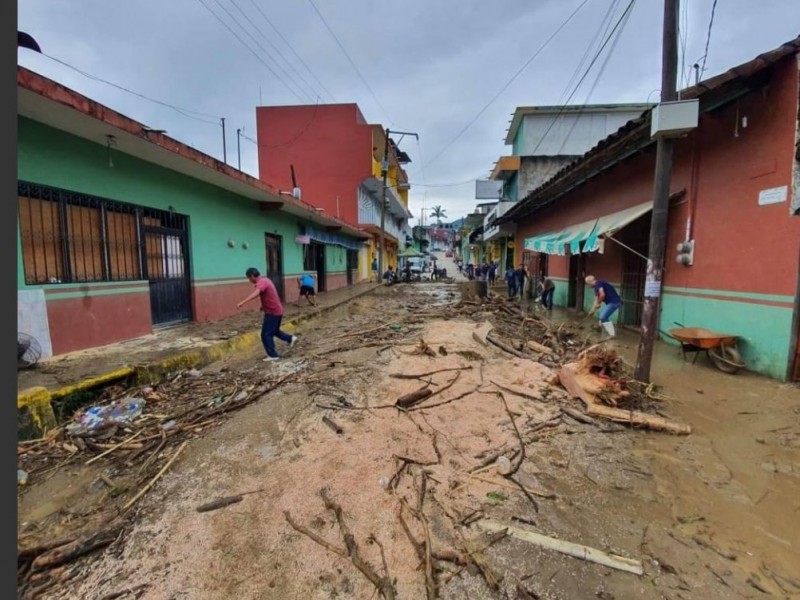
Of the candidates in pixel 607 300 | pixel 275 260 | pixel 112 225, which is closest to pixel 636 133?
pixel 607 300

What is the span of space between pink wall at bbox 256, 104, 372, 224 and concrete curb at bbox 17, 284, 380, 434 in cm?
1725

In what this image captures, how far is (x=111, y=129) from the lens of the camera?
19.0ft

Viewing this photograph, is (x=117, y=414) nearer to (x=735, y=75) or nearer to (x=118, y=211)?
(x=118, y=211)

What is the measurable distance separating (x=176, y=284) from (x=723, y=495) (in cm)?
1005

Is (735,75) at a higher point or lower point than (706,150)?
higher

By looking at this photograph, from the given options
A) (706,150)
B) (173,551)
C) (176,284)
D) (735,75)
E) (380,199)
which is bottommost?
(173,551)

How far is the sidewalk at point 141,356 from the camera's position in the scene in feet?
16.0

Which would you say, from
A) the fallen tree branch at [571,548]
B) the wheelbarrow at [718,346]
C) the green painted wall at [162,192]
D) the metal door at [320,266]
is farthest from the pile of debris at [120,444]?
the metal door at [320,266]

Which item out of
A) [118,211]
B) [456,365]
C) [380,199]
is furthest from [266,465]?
[380,199]

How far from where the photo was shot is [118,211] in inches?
283

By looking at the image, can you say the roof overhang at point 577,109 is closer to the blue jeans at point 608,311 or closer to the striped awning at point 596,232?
the striped awning at point 596,232

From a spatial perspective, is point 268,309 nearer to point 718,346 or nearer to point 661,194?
point 661,194

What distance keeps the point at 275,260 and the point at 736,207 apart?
13.1m

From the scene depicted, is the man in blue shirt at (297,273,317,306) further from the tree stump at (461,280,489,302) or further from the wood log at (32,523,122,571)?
the wood log at (32,523,122,571)
